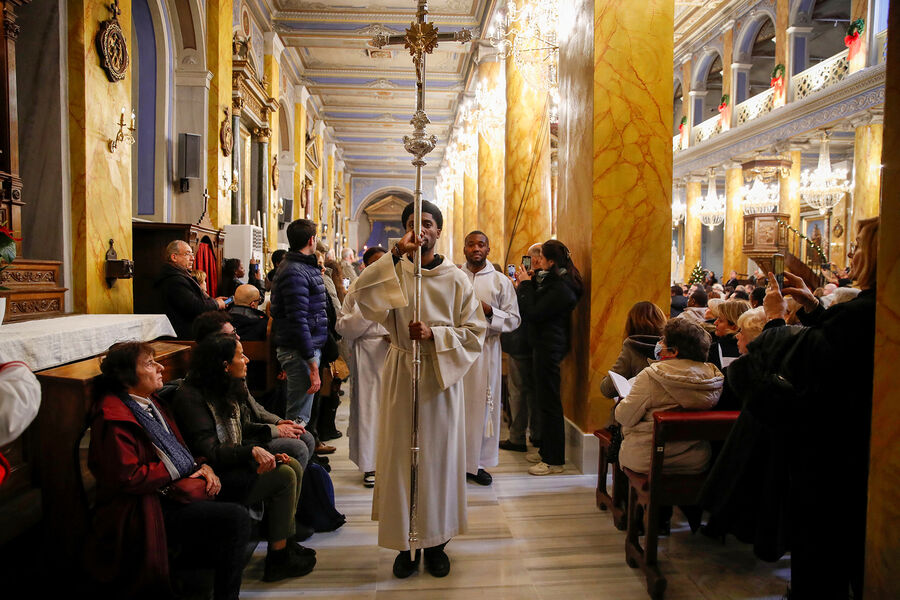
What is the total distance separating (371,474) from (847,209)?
1954 cm

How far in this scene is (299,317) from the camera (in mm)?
3834

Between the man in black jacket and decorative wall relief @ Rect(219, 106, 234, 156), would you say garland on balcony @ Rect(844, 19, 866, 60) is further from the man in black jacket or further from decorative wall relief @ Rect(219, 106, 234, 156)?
the man in black jacket

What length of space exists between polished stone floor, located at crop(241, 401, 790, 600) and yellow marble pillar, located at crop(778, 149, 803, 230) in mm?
13802

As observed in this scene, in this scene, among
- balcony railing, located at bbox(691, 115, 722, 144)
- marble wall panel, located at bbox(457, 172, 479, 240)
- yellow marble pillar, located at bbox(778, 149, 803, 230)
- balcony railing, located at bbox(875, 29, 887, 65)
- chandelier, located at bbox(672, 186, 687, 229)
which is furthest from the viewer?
chandelier, located at bbox(672, 186, 687, 229)

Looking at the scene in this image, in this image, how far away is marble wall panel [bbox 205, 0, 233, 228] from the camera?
25.4 ft

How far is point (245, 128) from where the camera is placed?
32.9 feet

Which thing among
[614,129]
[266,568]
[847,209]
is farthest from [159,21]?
[847,209]

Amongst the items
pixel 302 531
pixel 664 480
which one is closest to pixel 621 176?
pixel 664 480

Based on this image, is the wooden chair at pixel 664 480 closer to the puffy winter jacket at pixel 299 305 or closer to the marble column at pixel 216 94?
the puffy winter jacket at pixel 299 305

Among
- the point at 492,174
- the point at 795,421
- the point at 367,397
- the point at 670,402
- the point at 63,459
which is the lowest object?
the point at 367,397

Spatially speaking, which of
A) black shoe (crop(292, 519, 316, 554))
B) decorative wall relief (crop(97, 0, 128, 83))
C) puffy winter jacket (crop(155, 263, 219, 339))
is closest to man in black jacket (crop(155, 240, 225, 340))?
puffy winter jacket (crop(155, 263, 219, 339))

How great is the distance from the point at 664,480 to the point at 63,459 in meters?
2.67

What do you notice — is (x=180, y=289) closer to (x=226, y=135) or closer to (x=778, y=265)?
(x=226, y=135)

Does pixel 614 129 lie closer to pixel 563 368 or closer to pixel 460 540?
pixel 563 368
